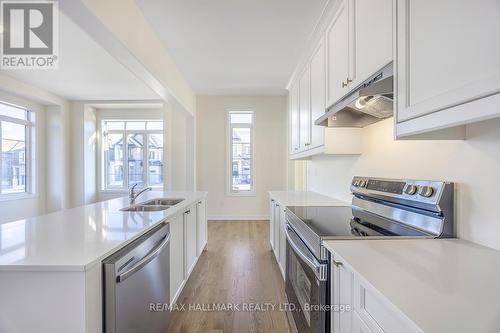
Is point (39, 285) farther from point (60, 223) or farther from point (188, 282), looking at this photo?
point (188, 282)

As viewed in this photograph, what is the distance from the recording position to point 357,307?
3.00 ft

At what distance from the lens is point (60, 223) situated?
1.60 m

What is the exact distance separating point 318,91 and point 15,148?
19.5 ft

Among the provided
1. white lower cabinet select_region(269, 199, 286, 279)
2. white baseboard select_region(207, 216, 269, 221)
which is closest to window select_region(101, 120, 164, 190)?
white baseboard select_region(207, 216, 269, 221)

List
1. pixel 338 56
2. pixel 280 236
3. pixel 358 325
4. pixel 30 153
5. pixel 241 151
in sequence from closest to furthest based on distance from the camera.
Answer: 1. pixel 358 325
2. pixel 338 56
3. pixel 280 236
4. pixel 30 153
5. pixel 241 151

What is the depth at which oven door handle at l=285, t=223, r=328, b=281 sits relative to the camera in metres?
1.16

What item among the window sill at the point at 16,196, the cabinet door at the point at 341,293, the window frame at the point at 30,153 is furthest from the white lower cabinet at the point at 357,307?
the window frame at the point at 30,153

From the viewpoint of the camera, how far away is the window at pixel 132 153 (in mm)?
6684

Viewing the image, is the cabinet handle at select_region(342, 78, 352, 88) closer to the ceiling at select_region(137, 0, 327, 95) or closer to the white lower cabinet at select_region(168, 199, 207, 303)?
the ceiling at select_region(137, 0, 327, 95)

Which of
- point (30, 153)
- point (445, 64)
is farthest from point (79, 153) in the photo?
point (445, 64)

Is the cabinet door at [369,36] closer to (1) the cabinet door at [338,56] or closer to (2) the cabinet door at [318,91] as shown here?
(1) the cabinet door at [338,56]

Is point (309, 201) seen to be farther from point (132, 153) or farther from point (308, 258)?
point (132, 153)

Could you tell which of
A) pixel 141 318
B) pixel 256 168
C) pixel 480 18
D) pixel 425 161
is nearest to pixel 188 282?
pixel 141 318

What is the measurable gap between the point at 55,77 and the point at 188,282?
4340 millimetres
